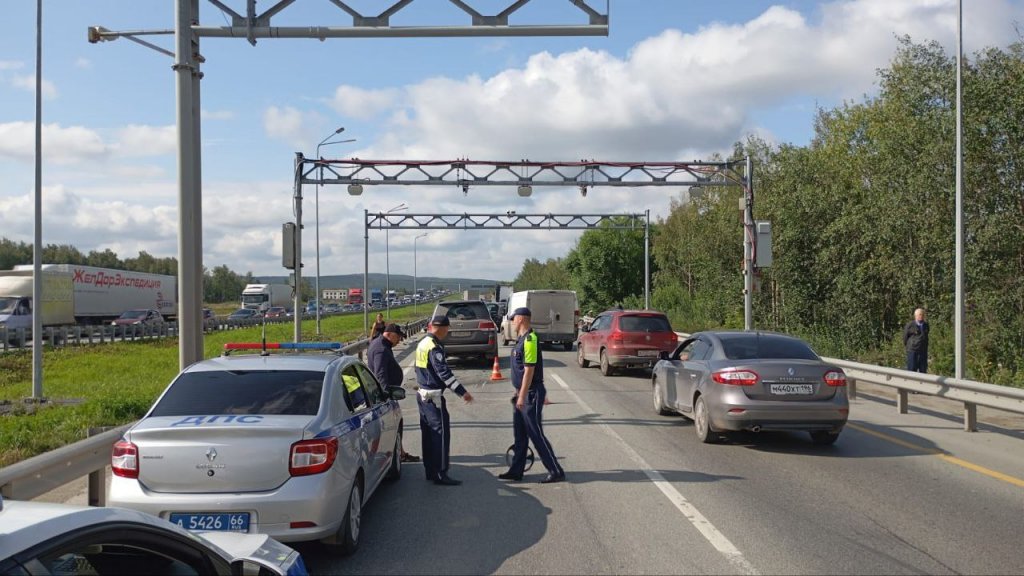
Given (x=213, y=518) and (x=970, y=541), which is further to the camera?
(x=970, y=541)

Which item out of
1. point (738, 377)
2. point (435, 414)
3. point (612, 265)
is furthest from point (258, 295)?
point (435, 414)

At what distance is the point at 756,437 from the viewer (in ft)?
37.8

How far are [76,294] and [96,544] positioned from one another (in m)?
53.2

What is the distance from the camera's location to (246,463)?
18.1 feet

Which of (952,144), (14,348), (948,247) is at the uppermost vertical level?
(952,144)

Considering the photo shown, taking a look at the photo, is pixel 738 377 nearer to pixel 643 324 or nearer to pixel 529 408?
pixel 529 408

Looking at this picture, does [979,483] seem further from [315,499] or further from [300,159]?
[300,159]

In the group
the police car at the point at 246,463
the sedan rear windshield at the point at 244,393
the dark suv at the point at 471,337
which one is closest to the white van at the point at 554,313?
the dark suv at the point at 471,337

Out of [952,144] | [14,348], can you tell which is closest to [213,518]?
[952,144]

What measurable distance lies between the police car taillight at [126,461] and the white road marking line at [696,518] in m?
4.08

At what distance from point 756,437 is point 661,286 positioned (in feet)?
188

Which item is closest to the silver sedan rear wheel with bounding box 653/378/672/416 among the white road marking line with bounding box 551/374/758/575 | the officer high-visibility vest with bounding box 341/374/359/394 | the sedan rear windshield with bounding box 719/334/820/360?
the sedan rear windshield with bounding box 719/334/820/360

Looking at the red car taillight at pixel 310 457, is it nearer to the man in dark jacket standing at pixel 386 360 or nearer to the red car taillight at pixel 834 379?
the man in dark jacket standing at pixel 386 360

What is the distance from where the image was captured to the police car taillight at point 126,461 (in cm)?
561
